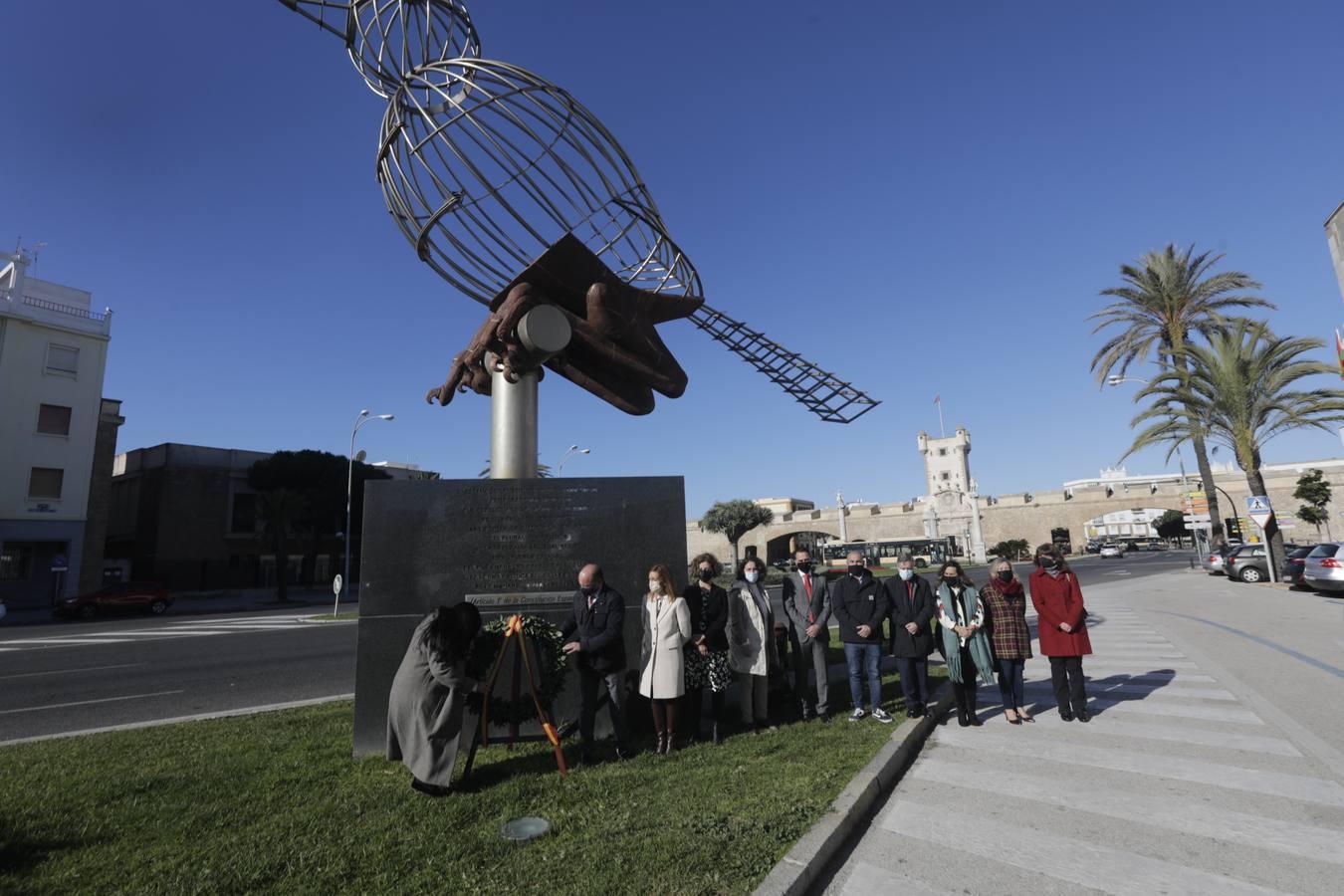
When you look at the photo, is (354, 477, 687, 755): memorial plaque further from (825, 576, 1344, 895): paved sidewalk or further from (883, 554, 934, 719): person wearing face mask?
(825, 576, 1344, 895): paved sidewalk

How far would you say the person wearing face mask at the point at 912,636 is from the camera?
6.85m

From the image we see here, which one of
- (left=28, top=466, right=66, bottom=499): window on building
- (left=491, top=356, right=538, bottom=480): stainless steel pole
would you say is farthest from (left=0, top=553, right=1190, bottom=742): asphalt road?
(left=28, top=466, right=66, bottom=499): window on building

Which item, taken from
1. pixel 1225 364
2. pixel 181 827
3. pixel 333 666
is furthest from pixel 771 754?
pixel 1225 364

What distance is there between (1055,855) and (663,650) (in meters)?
3.19

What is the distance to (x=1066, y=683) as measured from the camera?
22.7 ft

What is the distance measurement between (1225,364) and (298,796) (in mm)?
29160

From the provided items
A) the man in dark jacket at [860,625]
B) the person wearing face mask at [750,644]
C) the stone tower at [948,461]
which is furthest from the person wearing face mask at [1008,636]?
the stone tower at [948,461]

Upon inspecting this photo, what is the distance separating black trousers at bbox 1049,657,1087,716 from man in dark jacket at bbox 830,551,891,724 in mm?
1763

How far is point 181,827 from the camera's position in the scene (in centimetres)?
445

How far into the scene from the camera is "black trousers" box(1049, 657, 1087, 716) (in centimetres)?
688

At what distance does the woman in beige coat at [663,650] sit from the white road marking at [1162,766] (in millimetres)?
2603

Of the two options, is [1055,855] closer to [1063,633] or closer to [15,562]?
[1063,633]

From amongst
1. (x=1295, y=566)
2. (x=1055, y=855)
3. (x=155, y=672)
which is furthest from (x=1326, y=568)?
(x=155, y=672)

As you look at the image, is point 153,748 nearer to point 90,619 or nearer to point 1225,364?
point 90,619
